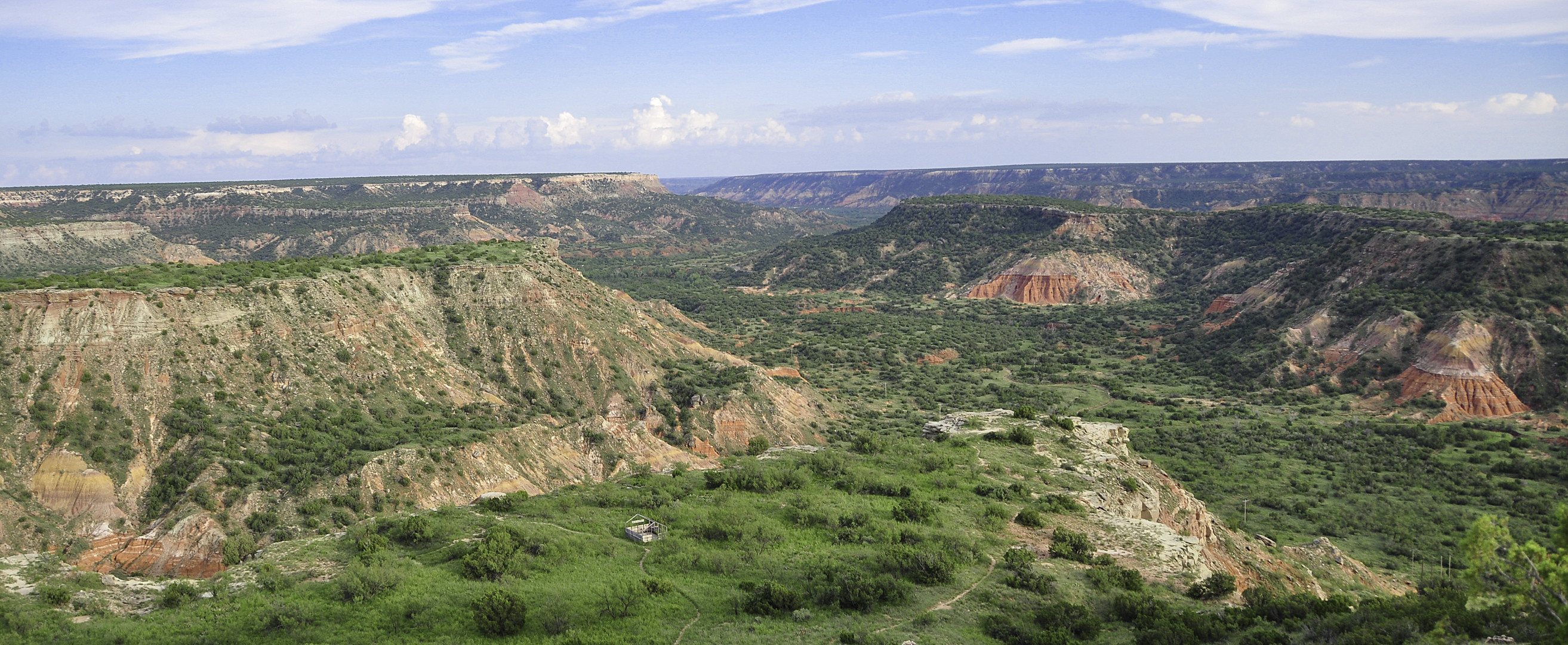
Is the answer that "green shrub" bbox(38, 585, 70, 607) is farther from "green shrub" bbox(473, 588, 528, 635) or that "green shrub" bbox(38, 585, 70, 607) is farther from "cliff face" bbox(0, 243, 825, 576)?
"cliff face" bbox(0, 243, 825, 576)

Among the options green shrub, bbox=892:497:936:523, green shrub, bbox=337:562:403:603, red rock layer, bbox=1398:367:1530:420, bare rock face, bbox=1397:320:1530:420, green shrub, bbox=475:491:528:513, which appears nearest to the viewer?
green shrub, bbox=337:562:403:603

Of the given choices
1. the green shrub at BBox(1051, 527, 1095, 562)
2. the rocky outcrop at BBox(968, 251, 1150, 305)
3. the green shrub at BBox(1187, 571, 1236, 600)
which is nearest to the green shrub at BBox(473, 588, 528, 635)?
the green shrub at BBox(1051, 527, 1095, 562)

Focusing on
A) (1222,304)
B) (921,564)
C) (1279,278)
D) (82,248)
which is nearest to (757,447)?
(921,564)

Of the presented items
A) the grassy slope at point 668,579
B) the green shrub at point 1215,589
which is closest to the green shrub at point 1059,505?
the grassy slope at point 668,579

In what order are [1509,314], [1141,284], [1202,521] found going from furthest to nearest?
[1141,284], [1509,314], [1202,521]

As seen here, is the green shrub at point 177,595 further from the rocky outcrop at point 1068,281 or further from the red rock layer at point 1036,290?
the red rock layer at point 1036,290

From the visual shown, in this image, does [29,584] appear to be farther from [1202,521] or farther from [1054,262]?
[1054,262]

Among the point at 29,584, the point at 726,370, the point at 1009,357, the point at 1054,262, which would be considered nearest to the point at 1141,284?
the point at 1054,262
